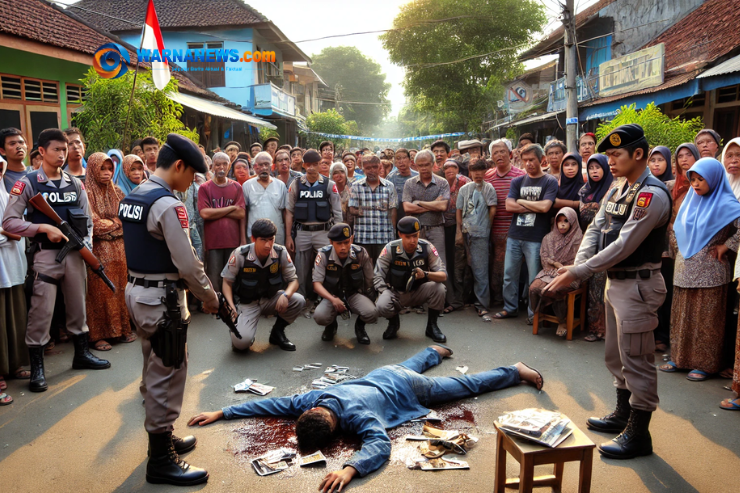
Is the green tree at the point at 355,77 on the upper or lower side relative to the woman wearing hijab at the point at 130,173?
upper

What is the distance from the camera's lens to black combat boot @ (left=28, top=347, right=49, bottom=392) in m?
4.95

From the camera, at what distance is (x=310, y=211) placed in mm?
7430

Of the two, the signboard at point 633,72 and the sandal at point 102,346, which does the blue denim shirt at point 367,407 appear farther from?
the signboard at point 633,72

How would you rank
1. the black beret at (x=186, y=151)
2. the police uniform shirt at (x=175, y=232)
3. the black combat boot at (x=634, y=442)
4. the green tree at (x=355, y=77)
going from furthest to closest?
the green tree at (x=355, y=77), the black combat boot at (x=634, y=442), the black beret at (x=186, y=151), the police uniform shirt at (x=175, y=232)

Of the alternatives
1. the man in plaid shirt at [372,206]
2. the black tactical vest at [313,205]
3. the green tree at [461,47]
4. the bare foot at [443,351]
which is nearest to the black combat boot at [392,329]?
the bare foot at [443,351]

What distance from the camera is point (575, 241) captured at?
251 inches

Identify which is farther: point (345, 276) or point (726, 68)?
point (726, 68)

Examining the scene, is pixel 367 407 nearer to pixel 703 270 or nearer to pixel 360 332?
pixel 360 332

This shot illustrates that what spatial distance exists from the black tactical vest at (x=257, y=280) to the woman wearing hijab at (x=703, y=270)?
4353 mm

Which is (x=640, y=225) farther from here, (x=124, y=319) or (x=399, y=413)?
(x=124, y=319)

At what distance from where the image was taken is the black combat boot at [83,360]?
5.48m

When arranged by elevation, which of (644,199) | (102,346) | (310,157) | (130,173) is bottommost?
(102,346)

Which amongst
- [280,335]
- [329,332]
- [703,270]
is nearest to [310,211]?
[329,332]

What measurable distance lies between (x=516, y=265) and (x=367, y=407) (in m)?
3.88
